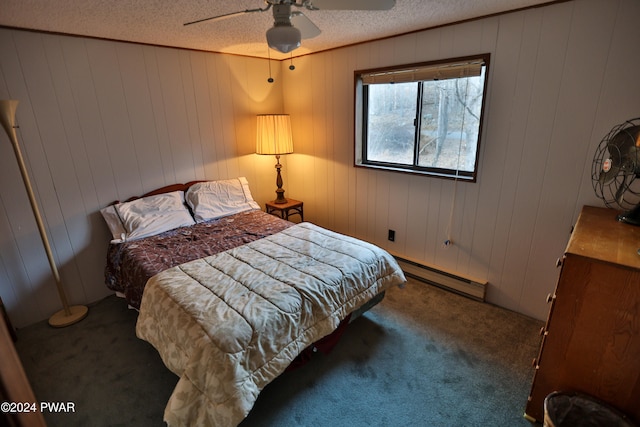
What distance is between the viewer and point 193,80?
3092 mm

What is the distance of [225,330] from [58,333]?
1779 mm

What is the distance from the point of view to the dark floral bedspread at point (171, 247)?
2234 millimetres

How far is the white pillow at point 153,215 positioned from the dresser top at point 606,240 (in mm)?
2798

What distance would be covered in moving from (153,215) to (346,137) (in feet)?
6.41

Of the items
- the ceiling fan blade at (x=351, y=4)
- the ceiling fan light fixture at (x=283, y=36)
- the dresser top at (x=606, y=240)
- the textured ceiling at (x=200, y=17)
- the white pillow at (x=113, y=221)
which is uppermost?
Answer: the textured ceiling at (x=200, y=17)

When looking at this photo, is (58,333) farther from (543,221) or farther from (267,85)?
(543,221)

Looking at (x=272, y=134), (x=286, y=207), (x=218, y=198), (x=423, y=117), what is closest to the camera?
(x=423, y=117)

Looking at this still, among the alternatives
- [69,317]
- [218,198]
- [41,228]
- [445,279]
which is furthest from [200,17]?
[445,279]

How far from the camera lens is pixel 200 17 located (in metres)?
2.13

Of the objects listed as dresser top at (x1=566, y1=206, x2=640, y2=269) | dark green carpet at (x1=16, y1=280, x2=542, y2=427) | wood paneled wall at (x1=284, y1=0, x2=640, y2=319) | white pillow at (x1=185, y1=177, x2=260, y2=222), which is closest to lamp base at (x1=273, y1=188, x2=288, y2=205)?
white pillow at (x1=185, y1=177, x2=260, y2=222)

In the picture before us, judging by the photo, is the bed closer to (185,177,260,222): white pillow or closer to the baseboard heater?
(185,177,260,222): white pillow

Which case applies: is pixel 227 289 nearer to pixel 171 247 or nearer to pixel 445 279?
pixel 171 247

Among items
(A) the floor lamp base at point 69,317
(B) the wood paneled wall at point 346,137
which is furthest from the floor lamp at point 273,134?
(A) the floor lamp base at point 69,317

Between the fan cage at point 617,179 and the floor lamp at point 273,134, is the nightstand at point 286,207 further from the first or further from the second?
the fan cage at point 617,179
